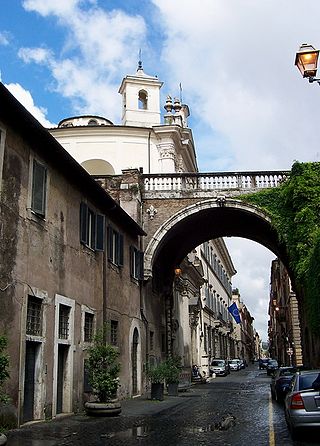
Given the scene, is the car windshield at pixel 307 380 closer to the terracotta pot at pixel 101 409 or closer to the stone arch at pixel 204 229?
the terracotta pot at pixel 101 409

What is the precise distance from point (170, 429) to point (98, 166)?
34.4m

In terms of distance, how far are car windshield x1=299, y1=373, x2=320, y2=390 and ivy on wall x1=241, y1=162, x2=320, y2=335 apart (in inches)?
501

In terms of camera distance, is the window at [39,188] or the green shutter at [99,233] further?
the green shutter at [99,233]

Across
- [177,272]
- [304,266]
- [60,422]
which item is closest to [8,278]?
[60,422]

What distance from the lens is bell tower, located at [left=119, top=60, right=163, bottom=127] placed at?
163ft

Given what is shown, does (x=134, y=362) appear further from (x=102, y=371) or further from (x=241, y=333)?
(x=241, y=333)

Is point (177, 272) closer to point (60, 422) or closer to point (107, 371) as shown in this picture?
point (107, 371)

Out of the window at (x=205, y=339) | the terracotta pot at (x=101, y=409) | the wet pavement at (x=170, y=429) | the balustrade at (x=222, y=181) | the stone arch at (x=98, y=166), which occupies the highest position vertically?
the stone arch at (x=98, y=166)

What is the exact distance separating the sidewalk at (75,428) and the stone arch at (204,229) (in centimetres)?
1098

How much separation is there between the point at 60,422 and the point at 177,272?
2170 centimetres

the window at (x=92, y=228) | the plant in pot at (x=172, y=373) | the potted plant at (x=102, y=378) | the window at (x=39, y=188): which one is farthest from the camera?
the plant in pot at (x=172, y=373)

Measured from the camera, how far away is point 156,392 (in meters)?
21.3

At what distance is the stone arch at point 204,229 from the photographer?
2756cm

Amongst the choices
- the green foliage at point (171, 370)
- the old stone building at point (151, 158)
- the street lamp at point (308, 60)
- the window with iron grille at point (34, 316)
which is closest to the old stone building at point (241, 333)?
the old stone building at point (151, 158)
